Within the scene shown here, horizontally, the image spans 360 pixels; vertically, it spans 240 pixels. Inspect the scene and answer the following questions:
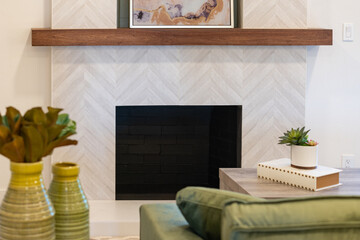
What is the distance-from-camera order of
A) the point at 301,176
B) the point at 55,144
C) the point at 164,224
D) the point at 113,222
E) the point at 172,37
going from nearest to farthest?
the point at 55,144, the point at 164,224, the point at 301,176, the point at 113,222, the point at 172,37

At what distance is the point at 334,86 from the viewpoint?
3545 millimetres

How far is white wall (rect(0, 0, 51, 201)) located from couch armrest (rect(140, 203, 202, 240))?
225 cm

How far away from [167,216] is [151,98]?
7.00 feet

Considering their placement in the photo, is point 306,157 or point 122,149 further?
point 122,149

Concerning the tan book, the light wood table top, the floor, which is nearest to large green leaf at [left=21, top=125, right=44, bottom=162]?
the light wood table top

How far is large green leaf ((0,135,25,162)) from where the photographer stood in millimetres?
952

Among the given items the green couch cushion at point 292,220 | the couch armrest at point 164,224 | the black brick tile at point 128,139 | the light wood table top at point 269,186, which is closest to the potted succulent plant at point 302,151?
the light wood table top at point 269,186

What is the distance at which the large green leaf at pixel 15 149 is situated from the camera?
952 mm

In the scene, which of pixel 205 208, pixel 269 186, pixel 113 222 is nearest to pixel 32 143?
pixel 205 208

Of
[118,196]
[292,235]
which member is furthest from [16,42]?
[292,235]

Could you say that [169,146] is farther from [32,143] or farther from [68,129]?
[32,143]

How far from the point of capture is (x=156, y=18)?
11.1ft

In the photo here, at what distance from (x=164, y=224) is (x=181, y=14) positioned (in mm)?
2388

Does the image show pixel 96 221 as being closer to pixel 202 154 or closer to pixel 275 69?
pixel 202 154
